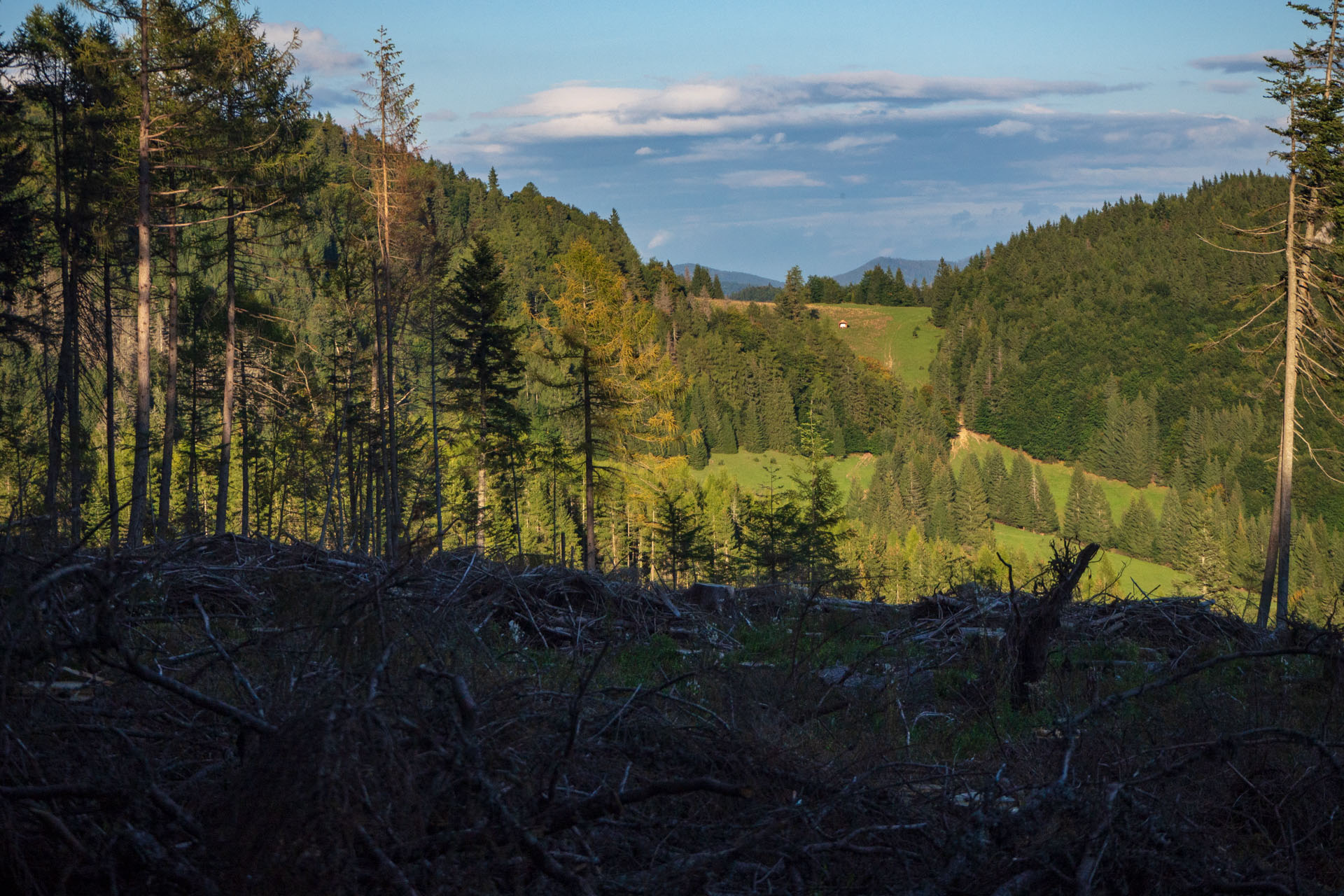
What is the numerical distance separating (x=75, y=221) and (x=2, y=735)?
2036cm

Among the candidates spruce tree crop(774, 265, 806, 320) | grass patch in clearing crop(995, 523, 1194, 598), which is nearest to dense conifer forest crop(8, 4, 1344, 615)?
grass patch in clearing crop(995, 523, 1194, 598)

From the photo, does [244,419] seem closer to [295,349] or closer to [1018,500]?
[295,349]

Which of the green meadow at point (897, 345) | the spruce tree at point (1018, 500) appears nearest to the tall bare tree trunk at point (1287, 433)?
the spruce tree at point (1018, 500)

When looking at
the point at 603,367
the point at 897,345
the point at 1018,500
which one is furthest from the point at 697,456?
the point at 897,345

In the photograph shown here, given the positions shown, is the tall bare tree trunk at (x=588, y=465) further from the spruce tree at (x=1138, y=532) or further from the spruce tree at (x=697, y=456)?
the spruce tree at (x=1138, y=532)

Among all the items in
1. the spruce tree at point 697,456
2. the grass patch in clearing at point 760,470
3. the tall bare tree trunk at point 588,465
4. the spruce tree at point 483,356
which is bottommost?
the grass patch in clearing at point 760,470

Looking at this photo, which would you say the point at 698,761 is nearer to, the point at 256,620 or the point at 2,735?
the point at 2,735

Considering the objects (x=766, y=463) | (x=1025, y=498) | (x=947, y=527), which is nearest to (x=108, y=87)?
(x=766, y=463)

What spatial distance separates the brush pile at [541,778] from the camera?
9.21ft

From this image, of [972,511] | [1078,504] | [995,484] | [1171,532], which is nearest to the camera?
[1171,532]

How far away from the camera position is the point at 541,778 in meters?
3.51

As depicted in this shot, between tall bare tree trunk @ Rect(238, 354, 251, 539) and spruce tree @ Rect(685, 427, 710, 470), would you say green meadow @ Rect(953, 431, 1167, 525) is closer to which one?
spruce tree @ Rect(685, 427, 710, 470)

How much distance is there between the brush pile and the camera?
9.21ft

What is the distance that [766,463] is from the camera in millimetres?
108875
